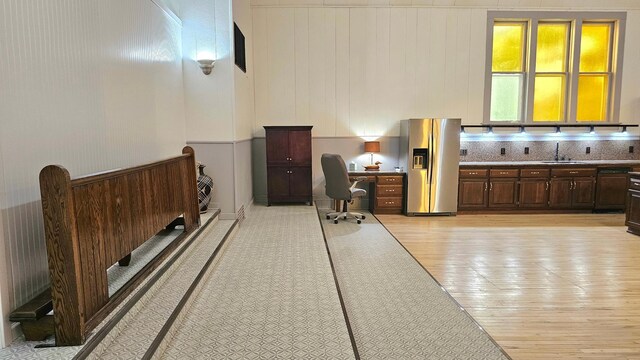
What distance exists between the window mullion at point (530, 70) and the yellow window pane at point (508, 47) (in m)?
0.13

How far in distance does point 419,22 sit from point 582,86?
3.32 metres

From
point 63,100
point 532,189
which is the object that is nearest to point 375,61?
point 532,189

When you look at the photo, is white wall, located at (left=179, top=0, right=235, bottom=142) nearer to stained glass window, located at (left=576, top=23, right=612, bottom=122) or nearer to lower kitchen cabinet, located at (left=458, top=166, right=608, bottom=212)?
lower kitchen cabinet, located at (left=458, top=166, right=608, bottom=212)

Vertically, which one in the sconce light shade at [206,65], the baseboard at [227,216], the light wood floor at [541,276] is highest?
→ the sconce light shade at [206,65]

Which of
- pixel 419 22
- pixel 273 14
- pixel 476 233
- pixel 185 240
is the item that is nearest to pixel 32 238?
pixel 185 240

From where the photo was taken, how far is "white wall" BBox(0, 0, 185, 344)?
211 cm

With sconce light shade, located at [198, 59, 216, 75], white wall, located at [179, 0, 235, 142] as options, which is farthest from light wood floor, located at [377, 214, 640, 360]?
sconce light shade, located at [198, 59, 216, 75]

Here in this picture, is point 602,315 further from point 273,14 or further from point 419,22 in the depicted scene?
point 273,14

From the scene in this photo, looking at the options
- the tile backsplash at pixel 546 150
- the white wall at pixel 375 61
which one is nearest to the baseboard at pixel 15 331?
the white wall at pixel 375 61

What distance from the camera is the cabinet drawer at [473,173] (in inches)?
274

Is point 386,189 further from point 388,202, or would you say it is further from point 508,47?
point 508,47

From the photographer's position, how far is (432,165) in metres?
6.80

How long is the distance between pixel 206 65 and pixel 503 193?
535 cm

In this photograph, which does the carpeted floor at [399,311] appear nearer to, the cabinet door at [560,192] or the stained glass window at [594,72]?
the cabinet door at [560,192]
